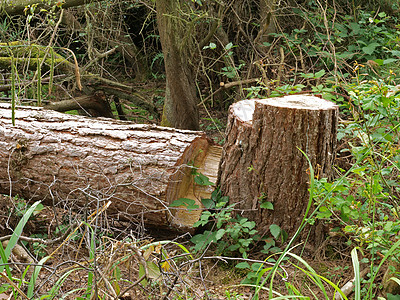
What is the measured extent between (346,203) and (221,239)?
1.08 m

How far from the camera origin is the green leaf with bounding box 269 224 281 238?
296cm

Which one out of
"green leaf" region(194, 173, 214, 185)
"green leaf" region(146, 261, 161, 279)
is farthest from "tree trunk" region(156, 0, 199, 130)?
"green leaf" region(146, 261, 161, 279)

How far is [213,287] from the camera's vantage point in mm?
2854

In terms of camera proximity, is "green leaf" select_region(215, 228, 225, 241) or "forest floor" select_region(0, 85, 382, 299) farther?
"green leaf" select_region(215, 228, 225, 241)

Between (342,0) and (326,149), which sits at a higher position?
(342,0)

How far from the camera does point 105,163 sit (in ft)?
10.6

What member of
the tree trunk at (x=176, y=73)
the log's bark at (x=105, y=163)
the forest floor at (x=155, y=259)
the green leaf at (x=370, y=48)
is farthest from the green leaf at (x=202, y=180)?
the green leaf at (x=370, y=48)

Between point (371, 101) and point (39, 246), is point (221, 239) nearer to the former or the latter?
point (39, 246)

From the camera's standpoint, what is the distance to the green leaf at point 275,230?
9.72ft

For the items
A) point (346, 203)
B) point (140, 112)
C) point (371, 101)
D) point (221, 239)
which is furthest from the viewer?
point (140, 112)

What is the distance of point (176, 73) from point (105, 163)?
206cm

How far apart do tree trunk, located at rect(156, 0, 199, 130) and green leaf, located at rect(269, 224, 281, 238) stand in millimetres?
2322

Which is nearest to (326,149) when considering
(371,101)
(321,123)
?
(321,123)

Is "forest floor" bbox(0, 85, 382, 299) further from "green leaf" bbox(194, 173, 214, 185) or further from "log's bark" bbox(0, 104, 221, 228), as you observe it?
"green leaf" bbox(194, 173, 214, 185)
